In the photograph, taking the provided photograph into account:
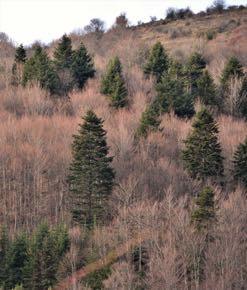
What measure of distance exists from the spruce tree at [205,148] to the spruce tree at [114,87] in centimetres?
1313

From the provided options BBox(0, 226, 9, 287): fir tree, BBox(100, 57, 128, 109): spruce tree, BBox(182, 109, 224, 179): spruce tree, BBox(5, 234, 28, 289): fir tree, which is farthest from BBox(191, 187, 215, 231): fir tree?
BBox(100, 57, 128, 109): spruce tree

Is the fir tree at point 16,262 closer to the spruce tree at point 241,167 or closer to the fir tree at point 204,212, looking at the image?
the fir tree at point 204,212

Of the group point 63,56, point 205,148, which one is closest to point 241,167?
point 205,148

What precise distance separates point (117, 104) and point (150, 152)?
7.65 metres

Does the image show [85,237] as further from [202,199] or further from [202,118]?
[202,118]

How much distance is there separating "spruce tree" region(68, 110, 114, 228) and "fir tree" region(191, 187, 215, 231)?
6594mm

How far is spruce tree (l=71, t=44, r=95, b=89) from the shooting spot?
51688mm

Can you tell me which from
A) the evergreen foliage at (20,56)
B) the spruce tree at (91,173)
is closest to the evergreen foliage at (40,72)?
the evergreen foliage at (20,56)

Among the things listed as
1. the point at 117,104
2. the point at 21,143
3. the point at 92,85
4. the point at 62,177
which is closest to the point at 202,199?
the point at 62,177

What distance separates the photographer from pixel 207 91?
4866 centimetres

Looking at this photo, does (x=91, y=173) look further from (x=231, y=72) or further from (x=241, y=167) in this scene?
(x=231, y=72)

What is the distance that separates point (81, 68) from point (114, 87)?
5.74 m

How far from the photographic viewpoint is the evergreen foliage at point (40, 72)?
158 ft

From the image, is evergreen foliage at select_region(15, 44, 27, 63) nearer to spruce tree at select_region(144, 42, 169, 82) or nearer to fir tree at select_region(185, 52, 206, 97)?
spruce tree at select_region(144, 42, 169, 82)
